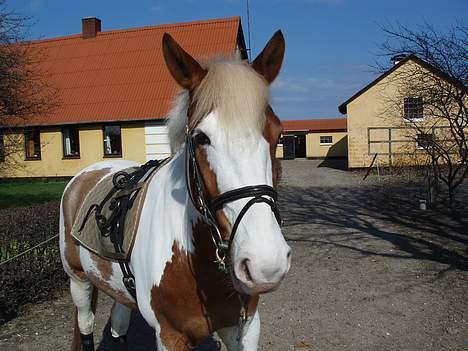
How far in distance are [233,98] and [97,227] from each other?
1.61 meters

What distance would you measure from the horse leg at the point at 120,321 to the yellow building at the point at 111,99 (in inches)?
636

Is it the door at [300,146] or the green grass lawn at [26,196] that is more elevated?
the door at [300,146]

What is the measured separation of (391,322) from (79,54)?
2380 cm

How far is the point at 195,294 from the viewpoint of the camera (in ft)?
6.46

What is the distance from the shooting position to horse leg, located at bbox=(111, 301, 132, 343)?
3326 mm

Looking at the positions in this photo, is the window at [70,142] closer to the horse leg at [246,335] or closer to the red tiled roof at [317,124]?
the horse leg at [246,335]

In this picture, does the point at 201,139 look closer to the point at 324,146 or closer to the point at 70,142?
the point at 70,142

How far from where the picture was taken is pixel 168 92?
19719 mm

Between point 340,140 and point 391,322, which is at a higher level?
point 340,140

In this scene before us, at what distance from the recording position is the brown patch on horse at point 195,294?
195cm

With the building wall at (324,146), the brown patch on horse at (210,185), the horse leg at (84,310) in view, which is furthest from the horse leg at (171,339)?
the building wall at (324,146)

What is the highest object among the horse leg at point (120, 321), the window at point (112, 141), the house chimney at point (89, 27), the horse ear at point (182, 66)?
the house chimney at point (89, 27)

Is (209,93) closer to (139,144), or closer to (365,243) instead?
(365,243)

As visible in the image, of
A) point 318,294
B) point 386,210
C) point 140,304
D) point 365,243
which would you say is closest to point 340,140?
point 386,210
